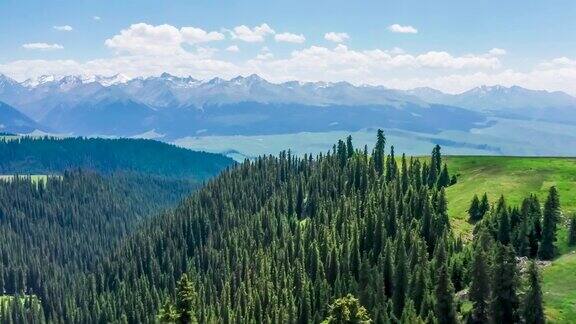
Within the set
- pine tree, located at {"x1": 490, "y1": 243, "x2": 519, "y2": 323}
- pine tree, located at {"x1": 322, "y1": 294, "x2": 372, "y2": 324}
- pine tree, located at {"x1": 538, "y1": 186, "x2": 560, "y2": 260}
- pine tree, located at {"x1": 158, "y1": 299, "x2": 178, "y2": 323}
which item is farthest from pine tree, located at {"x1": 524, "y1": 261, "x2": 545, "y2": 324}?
pine tree, located at {"x1": 158, "y1": 299, "x2": 178, "y2": 323}

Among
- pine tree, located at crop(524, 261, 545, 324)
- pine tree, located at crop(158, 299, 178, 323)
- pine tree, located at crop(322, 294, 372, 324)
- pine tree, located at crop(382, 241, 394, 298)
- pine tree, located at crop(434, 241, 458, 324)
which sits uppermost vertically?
pine tree, located at crop(322, 294, 372, 324)

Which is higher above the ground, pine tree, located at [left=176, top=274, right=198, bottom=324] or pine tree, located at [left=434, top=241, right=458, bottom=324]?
pine tree, located at [left=176, top=274, right=198, bottom=324]

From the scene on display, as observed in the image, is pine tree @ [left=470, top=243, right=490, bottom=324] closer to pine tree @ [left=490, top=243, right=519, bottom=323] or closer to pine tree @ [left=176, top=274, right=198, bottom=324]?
pine tree @ [left=490, top=243, right=519, bottom=323]

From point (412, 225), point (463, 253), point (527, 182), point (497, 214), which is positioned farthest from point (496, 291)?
point (527, 182)

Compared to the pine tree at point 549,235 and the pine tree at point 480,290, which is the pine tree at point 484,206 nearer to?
the pine tree at point 549,235

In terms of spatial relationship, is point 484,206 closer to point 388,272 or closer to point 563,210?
point 563,210

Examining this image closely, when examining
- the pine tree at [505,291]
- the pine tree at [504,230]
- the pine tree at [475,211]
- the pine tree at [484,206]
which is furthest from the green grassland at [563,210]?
the pine tree at [504,230]

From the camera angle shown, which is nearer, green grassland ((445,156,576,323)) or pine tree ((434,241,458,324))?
pine tree ((434,241,458,324))
